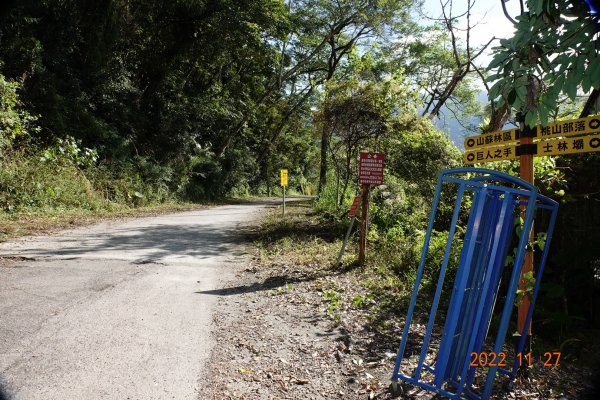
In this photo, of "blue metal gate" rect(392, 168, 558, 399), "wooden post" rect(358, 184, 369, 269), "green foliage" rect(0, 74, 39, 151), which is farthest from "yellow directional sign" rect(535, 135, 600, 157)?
"green foliage" rect(0, 74, 39, 151)

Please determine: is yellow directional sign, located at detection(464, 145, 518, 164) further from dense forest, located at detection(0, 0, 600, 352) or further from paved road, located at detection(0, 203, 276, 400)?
paved road, located at detection(0, 203, 276, 400)

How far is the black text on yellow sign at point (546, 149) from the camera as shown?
313cm

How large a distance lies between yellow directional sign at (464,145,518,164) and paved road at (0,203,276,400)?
331 centimetres

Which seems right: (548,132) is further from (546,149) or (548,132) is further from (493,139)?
(493,139)

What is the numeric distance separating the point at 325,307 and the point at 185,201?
15981mm

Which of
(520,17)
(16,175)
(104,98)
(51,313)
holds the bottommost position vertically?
(51,313)

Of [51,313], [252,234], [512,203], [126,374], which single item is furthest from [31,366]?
[252,234]

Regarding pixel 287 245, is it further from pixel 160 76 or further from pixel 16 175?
pixel 160 76

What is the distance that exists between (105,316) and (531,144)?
15.7ft

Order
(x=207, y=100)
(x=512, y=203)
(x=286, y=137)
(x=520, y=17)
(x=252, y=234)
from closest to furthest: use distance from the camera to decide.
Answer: (x=520, y=17), (x=512, y=203), (x=252, y=234), (x=207, y=100), (x=286, y=137)

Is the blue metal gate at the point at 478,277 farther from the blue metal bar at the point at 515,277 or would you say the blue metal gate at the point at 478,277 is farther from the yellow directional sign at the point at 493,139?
the yellow directional sign at the point at 493,139

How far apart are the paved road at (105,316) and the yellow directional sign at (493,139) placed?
135 inches

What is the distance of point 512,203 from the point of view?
2.75 m

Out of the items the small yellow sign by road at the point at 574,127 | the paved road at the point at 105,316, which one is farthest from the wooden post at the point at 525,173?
the paved road at the point at 105,316
